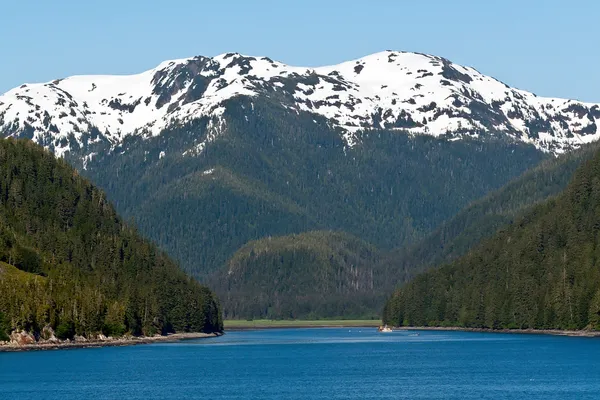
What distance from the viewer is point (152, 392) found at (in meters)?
193

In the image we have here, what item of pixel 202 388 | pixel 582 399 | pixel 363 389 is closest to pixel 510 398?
pixel 582 399

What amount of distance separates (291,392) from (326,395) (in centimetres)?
718

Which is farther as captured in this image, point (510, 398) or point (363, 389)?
point (363, 389)

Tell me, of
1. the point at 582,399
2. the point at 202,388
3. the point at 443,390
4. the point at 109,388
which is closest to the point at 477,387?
the point at 443,390

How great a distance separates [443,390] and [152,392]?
3928cm

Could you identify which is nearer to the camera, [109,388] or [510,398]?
[510,398]

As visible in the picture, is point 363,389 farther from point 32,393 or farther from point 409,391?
point 32,393

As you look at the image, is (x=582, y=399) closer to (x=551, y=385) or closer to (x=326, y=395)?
(x=551, y=385)

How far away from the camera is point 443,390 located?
19200cm

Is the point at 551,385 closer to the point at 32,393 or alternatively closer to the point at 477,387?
the point at 477,387

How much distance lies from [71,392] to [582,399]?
67.8 m

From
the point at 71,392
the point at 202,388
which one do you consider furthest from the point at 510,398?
the point at 71,392

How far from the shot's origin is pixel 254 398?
603 ft

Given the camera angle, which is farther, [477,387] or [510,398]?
[477,387]
